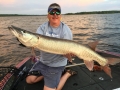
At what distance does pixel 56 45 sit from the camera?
11.9 feet

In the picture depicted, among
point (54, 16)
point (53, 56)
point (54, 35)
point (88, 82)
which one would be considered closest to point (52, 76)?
point (53, 56)

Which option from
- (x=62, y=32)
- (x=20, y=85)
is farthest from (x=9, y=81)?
(x=62, y=32)

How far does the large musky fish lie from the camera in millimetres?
3400

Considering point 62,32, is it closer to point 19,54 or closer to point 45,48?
point 45,48

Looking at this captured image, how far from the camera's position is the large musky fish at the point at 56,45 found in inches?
134

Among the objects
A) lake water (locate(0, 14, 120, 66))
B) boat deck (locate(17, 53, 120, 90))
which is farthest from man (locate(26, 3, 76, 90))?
lake water (locate(0, 14, 120, 66))

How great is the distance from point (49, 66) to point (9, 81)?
4.43 feet

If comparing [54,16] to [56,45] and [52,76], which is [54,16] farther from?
[52,76]

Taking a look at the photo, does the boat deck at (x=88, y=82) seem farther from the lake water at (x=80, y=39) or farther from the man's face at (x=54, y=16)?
the lake water at (x=80, y=39)

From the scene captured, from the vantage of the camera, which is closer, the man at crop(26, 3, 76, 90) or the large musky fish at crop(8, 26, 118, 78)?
the large musky fish at crop(8, 26, 118, 78)

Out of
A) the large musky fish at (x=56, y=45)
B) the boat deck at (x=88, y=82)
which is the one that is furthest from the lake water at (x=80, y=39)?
the large musky fish at (x=56, y=45)

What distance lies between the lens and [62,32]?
4332 millimetres

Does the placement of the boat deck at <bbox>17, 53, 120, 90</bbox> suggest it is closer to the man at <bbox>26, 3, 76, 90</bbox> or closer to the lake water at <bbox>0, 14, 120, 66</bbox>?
the man at <bbox>26, 3, 76, 90</bbox>

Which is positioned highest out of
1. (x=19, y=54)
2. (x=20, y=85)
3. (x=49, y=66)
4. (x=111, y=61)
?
(x=111, y=61)
